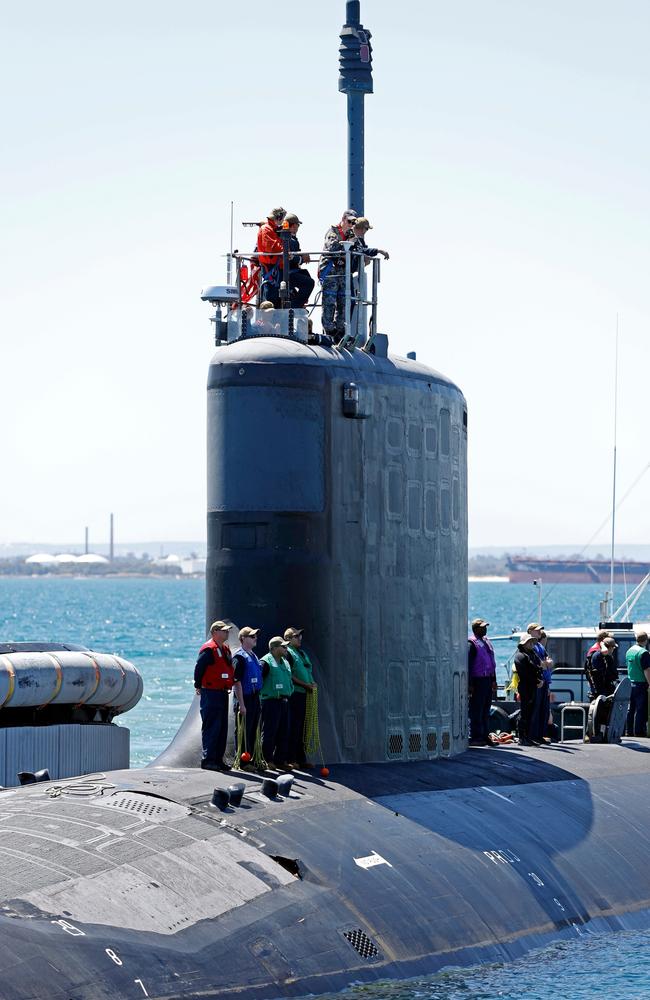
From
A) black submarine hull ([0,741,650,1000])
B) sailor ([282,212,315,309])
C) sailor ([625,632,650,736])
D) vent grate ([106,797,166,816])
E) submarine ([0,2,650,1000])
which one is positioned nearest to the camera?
black submarine hull ([0,741,650,1000])

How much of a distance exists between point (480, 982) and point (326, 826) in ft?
6.48

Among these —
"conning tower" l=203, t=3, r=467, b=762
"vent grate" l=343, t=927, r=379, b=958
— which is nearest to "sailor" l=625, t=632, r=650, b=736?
"conning tower" l=203, t=3, r=467, b=762

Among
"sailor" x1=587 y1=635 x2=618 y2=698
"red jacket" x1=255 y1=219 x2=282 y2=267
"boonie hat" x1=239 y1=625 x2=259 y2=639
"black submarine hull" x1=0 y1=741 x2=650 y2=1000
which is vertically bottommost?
"black submarine hull" x1=0 y1=741 x2=650 y2=1000

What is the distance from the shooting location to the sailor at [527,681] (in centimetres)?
2039

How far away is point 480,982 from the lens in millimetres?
14445

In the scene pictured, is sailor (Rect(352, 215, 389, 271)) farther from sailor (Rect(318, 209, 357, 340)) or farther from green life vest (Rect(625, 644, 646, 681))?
green life vest (Rect(625, 644, 646, 681))

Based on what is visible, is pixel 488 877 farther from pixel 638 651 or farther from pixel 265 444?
pixel 638 651

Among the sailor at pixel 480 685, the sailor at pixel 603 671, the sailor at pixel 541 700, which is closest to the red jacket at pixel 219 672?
the sailor at pixel 480 685

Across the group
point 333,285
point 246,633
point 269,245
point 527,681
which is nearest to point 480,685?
point 527,681

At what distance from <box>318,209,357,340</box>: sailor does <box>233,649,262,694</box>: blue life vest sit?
3722 mm

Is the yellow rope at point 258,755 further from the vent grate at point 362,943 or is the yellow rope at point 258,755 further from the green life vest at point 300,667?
the vent grate at point 362,943

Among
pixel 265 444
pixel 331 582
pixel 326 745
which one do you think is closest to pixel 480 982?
pixel 326 745

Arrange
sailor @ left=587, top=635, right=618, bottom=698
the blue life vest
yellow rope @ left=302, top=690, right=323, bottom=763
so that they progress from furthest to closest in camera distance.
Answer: sailor @ left=587, top=635, right=618, bottom=698
yellow rope @ left=302, top=690, right=323, bottom=763
the blue life vest

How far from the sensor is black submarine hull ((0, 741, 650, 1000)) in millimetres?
12008
